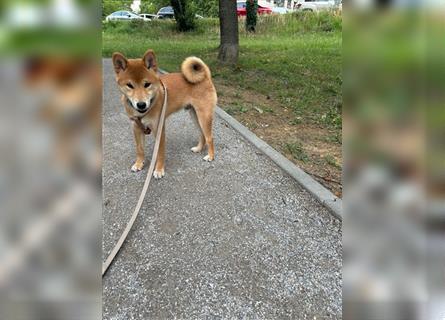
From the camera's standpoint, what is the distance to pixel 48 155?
0.55 meters

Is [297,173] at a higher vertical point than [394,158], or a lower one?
lower

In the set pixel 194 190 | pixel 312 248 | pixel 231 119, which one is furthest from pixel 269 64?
pixel 312 248

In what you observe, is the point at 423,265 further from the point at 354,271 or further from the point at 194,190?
the point at 194,190

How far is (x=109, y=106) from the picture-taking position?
245 inches

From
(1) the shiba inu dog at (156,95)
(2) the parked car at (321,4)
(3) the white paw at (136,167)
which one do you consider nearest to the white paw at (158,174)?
(1) the shiba inu dog at (156,95)

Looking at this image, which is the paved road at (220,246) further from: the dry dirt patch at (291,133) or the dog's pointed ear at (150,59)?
the dog's pointed ear at (150,59)

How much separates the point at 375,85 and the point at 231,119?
4638 millimetres

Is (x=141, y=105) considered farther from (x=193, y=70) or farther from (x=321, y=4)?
(x=321, y=4)

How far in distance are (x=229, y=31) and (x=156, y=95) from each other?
6.54 m

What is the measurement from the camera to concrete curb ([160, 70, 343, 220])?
2883 millimetres

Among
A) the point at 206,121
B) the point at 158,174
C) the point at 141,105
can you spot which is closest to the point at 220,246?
the point at 158,174

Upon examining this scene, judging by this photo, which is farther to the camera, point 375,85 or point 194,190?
point 194,190

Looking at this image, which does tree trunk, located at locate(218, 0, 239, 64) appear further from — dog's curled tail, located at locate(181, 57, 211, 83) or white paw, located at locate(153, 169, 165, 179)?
white paw, located at locate(153, 169, 165, 179)

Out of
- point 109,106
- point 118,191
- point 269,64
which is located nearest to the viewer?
point 118,191
